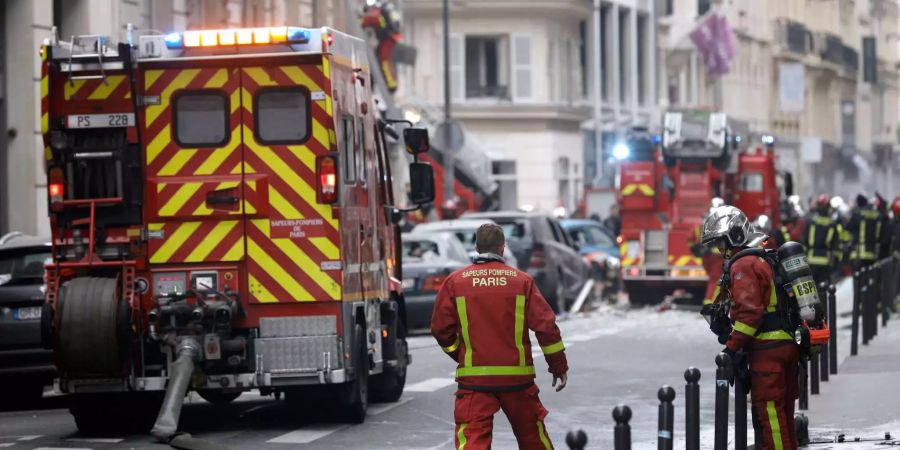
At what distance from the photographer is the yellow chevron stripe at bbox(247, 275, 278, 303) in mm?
14297

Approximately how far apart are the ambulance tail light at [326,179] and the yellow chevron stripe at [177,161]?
87 cm

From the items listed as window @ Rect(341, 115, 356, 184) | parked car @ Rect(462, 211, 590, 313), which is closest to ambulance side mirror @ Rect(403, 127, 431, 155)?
window @ Rect(341, 115, 356, 184)

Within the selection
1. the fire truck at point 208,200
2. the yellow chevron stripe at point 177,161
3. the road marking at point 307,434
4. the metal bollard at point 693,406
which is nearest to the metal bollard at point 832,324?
the road marking at point 307,434

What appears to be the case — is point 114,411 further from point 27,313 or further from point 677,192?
point 677,192

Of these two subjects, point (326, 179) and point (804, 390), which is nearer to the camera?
point (326, 179)

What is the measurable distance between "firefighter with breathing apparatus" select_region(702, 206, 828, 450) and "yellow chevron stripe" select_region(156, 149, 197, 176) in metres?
4.41

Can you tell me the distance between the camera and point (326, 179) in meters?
14.4

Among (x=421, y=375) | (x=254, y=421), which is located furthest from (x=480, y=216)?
(x=254, y=421)

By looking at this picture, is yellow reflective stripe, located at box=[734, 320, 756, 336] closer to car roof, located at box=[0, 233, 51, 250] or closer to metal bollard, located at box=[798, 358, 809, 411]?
metal bollard, located at box=[798, 358, 809, 411]

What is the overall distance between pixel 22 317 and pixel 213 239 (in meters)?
2.99

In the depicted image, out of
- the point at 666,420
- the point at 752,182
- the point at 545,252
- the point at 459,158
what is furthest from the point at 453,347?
the point at 459,158

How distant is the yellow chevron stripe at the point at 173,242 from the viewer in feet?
46.9

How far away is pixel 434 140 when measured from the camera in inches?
1663

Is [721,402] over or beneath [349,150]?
beneath
